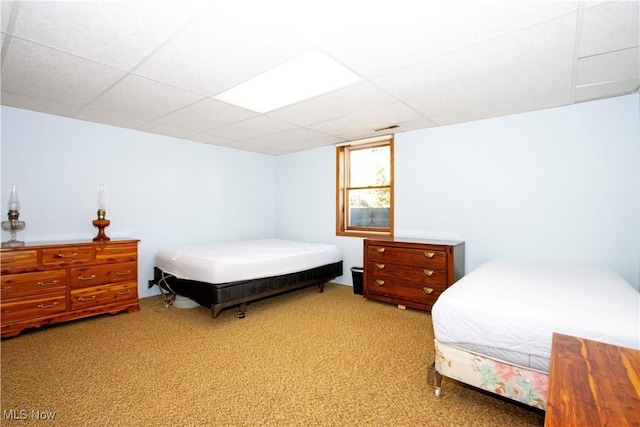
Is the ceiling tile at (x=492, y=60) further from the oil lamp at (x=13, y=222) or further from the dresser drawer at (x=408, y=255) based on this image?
the oil lamp at (x=13, y=222)

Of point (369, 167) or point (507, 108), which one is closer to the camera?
point (507, 108)

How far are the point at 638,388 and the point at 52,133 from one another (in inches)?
186

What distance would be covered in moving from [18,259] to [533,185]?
5006mm

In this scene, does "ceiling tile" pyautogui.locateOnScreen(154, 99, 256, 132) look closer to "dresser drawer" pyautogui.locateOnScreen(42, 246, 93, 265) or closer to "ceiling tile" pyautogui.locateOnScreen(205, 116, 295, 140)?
"ceiling tile" pyautogui.locateOnScreen(205, 116, 295, 140)

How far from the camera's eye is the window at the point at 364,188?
4.32m

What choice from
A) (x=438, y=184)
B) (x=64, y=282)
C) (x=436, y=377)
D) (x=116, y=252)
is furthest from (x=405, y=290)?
(x=64, y=282)

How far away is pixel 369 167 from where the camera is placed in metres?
4.50

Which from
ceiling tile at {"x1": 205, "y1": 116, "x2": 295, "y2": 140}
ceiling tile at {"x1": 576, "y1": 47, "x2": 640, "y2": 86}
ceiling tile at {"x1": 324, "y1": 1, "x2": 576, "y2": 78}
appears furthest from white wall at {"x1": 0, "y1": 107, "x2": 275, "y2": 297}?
ceiling tile at {"x1": 576, "y1": 47, "x2": 640, "y2": 86}

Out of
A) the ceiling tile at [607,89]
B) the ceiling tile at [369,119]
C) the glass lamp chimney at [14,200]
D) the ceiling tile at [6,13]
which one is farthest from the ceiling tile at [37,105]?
the ceiling tile at [607,89]

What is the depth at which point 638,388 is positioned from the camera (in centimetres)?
76

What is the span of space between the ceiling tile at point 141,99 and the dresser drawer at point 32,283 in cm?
170

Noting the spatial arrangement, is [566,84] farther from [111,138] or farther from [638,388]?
[111,138]

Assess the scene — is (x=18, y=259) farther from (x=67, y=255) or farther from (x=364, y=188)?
(x=364, y=188)

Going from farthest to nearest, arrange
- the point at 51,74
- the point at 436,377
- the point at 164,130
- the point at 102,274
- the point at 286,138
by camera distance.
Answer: the point at 286,138, the point at 164,130, the point at 102,274, the point at 51,74, the point at 436,377
